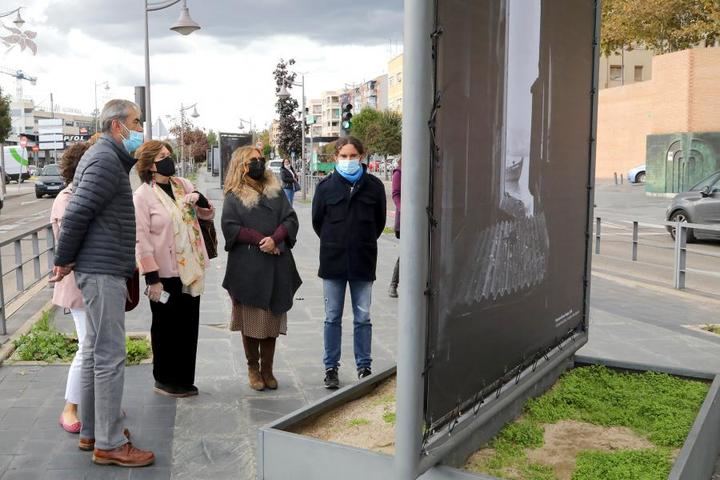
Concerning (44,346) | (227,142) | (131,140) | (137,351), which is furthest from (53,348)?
(227,142)

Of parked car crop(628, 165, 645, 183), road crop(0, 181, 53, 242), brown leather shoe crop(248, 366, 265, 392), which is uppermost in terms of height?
parked car crop(628, 165, 645, 183)

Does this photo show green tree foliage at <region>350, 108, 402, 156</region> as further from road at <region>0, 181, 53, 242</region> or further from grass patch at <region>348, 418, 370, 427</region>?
grass patch at <region>348, 418, 370, 427</region>

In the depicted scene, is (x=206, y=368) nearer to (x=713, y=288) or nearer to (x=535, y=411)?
(x=535, y=411)

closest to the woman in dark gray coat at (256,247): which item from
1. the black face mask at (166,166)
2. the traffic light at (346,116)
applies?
the black face mask at (166,166)

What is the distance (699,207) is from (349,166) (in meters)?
13.6

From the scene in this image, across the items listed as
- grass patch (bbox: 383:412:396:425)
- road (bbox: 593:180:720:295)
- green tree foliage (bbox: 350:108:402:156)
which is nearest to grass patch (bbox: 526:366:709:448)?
grass patch (bbox: 383:412:396:425)

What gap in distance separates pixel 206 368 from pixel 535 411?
3.18 m

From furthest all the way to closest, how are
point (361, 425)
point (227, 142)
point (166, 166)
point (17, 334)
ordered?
point (227, 142) < point (17, 334) < point (166, 166) < point (361, 425)

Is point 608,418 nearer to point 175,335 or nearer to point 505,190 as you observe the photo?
point 505,190

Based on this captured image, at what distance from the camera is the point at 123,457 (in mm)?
4301

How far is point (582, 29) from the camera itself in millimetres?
4719

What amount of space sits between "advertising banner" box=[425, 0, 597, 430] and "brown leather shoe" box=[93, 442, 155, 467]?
2.07m

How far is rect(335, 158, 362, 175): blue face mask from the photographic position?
18.6 feet

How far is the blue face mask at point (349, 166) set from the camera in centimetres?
567
